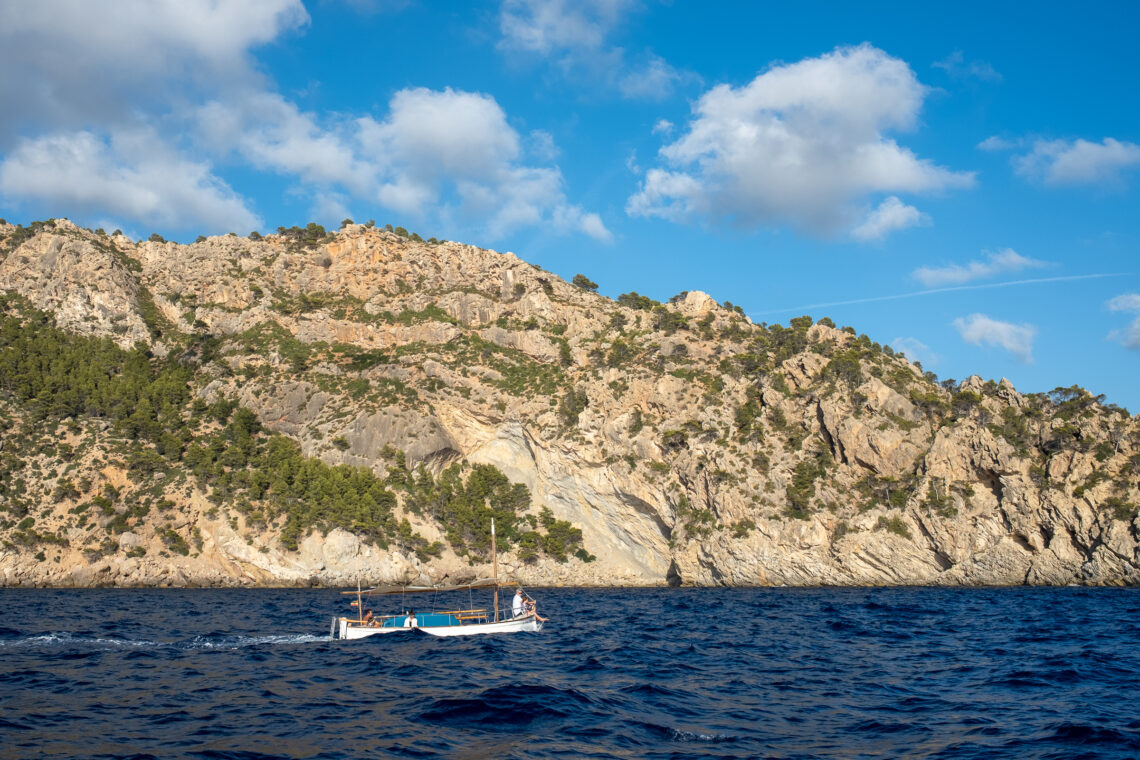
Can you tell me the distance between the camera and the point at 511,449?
83.1 m

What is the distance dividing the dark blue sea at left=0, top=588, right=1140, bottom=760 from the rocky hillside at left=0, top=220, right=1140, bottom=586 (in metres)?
25.6

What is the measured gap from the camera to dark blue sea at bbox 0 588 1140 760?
16.1 metres

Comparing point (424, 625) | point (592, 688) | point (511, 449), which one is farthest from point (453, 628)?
point (511, 449)

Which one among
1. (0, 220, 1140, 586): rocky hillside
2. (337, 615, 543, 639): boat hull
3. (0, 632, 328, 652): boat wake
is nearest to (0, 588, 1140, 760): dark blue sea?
(0, 632, 328, 652): boat wake

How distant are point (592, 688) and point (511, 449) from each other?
60968 millimetres

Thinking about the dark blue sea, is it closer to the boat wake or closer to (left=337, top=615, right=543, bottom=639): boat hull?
the boat wake

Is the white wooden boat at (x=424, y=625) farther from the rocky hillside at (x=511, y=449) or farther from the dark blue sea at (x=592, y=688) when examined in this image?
the rocky hillside at (x=511, y=449)

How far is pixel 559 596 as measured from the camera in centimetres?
6088

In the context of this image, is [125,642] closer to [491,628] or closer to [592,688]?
[491,628]

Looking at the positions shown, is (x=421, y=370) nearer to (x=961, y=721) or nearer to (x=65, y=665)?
(x=65, y=665)

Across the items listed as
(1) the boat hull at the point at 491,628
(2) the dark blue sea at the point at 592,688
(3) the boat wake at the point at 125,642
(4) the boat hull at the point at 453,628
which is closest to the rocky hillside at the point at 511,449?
(2) the dark blue sea at the point at 592,688

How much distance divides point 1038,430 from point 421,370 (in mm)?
63536

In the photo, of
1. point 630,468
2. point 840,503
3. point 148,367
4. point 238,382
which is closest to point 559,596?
point 630,468

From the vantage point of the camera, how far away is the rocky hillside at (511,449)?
66.1 meters
